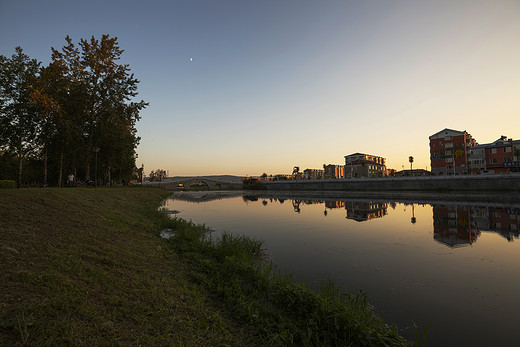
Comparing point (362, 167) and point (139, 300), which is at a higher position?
point (362, 167)

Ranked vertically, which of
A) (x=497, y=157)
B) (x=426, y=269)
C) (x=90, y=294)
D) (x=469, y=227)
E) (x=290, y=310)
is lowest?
(x=426, y=269)

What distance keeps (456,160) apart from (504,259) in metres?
101

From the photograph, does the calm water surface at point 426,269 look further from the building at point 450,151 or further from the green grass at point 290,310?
the building at point 450,151

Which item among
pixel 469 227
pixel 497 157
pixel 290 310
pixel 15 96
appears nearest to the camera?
pixel 290 310

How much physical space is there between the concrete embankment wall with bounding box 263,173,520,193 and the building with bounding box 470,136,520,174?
899 inches

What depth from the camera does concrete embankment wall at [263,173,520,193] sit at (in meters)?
57.8

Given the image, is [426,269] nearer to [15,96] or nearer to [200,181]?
[15,96]

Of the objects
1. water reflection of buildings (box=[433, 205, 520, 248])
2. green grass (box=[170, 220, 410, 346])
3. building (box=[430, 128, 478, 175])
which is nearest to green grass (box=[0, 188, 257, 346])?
green grass (box=[170, 220, 410, 346])

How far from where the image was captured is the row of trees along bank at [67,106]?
1113 inches

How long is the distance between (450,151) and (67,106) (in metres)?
117

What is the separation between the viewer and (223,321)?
6230mm

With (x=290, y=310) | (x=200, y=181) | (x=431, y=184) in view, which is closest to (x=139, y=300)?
(x=290, y=310)

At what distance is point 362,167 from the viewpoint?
447 ft

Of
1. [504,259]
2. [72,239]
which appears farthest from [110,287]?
[504,259]
